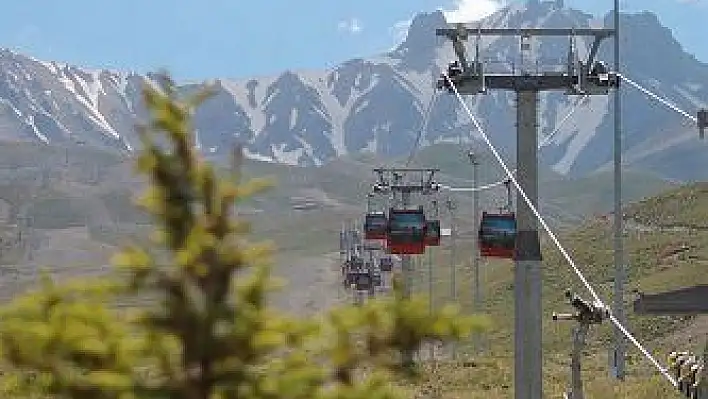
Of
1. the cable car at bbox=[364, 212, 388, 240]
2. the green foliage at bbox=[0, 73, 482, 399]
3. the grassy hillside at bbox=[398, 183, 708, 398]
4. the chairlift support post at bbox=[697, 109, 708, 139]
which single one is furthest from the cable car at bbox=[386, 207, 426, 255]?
the green foliage at bbox=[0, 73, 482, 399]

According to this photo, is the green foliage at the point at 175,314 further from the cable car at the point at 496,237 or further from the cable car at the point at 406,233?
the cable car at the point at 406,233

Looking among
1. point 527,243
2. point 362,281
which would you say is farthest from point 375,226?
point 527,243

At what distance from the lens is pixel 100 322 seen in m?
4.36

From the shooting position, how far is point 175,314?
431 centimetres

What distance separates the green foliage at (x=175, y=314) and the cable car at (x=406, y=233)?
115ft

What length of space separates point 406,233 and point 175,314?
35.7 meters

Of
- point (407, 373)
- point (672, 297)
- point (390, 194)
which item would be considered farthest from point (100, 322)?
point (390, 194)

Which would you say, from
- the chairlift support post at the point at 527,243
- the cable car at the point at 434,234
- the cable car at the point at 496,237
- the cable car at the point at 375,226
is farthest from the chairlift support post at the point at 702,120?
the cable car at the point at 375,226

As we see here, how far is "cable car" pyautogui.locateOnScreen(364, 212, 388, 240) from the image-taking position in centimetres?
4956

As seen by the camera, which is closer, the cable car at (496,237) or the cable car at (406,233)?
the cable car at (496,237)

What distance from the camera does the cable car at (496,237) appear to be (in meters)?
31.6

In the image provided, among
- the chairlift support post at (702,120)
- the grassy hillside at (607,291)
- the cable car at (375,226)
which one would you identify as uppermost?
the chairlift support post at (702,120)

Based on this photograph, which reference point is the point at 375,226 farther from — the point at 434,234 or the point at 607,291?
the point at 607,291

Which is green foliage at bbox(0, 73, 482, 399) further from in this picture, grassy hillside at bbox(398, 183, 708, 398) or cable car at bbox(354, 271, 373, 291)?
cable car at bbox(354, 271, 373, 291)
